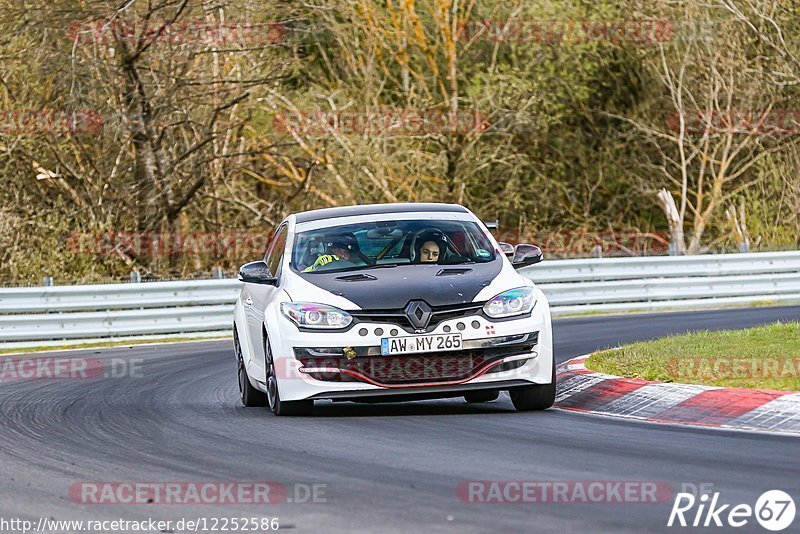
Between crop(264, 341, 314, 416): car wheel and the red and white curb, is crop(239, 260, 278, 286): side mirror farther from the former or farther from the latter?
the red and white curb

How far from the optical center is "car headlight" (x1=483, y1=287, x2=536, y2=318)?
10.6m

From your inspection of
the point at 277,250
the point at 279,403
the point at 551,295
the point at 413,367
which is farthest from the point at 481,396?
the point at 551,295

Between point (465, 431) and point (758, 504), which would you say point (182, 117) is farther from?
point (758, 504)

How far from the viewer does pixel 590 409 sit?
10961 millimetres

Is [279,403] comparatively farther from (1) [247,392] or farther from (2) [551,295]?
(2) [551,295]

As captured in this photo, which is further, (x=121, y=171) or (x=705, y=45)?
(x=705, y=45)

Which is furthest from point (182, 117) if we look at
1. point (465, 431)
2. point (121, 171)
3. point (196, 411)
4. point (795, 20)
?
point (465, 431)

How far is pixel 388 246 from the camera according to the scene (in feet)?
38.6

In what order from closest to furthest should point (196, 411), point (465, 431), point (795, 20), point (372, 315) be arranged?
1. point (465, 431)
2. point (372, 315)
3. point (196, 411)
4. point (795, 20)

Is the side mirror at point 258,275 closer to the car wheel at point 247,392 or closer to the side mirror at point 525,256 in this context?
the car wheel at point 247,392

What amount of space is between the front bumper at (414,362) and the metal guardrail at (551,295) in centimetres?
1239

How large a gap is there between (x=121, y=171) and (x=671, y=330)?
1264cm

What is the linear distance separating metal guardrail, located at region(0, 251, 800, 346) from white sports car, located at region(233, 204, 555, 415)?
11.5 meters

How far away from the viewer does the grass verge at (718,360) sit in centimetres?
1094
